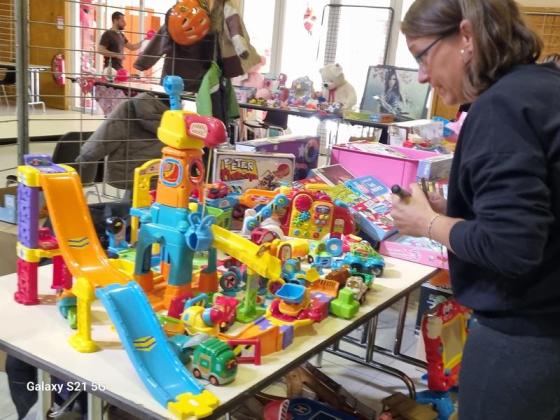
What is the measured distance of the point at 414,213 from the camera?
103cm

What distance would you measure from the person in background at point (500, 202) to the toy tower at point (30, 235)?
0.78m

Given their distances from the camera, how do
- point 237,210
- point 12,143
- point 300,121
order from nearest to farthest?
point 237,210, point 12,143, point 300,121

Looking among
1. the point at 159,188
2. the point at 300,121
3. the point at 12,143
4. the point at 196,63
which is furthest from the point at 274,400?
the point at 300,121

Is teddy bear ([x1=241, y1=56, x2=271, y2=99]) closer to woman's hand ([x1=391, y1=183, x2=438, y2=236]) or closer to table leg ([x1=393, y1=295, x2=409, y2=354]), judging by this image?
table leg ([x1=393, y1=295, x2=409, y2=354])

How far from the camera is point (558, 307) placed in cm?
90

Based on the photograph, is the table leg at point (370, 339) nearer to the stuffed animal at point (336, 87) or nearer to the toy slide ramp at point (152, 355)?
the toy slide ramp at point (152, 355)

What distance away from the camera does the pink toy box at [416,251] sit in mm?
1778

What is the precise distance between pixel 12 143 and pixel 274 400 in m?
4.38

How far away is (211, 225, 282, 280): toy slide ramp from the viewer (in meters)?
1.21

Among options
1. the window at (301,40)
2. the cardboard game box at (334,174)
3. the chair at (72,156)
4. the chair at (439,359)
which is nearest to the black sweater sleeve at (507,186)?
the chair at (439,359)

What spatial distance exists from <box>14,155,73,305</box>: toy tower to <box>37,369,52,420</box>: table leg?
0.17 meters

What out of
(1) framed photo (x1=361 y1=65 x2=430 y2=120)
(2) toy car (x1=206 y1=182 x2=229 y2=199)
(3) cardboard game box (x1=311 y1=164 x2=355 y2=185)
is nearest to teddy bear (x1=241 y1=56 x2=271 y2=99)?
(1) framed photo (x1=361 y1=65 x2=430 y2=120)

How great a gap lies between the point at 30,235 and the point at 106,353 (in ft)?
1.05

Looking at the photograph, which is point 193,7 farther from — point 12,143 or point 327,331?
point 12,143
